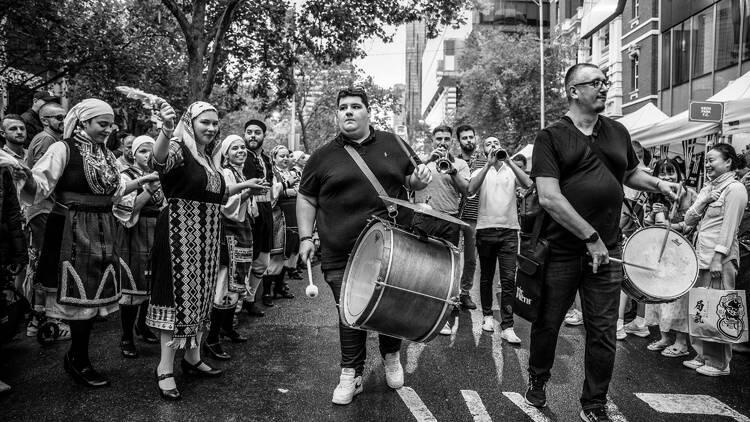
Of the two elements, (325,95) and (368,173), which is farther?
(325,95)

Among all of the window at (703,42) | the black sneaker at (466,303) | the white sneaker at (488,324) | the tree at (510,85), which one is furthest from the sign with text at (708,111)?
the tree at (510,85)

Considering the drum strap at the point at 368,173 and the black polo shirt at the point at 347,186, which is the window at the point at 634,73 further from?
the drum strap at the point at 368,173

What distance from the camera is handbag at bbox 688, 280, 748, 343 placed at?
5039 mm

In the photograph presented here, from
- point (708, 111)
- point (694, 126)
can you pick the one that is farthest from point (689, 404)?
point (694, 126)

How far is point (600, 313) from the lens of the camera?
12.5 ft

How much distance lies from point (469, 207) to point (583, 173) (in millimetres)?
3330

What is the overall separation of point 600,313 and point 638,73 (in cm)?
2761

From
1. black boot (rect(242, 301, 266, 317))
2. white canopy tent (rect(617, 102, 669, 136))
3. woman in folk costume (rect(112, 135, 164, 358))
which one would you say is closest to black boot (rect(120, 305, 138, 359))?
woman in folk costume (rect(112, 135, 164, 358))

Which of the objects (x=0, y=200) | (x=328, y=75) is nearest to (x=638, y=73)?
(x=328, y=75)

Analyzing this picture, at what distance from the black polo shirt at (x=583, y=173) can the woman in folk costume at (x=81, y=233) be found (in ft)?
9.31

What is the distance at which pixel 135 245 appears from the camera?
5566 millimetres

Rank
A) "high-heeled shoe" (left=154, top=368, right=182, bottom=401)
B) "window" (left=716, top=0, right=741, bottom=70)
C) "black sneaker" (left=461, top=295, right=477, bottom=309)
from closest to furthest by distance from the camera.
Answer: "high-heeled shoe" (left=154, top=368, right=182, bottom=401) < "black sneaker" (left=461, top=295, right=477, bottom=309) < "window" (left=716, top=0, right=741, bottom=70)

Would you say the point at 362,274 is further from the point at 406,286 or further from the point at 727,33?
the point at 727,33

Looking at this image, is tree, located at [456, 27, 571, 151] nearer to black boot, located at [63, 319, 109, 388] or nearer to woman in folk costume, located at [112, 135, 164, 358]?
woman in folk costume, located at [112, 135, 164, 358]
